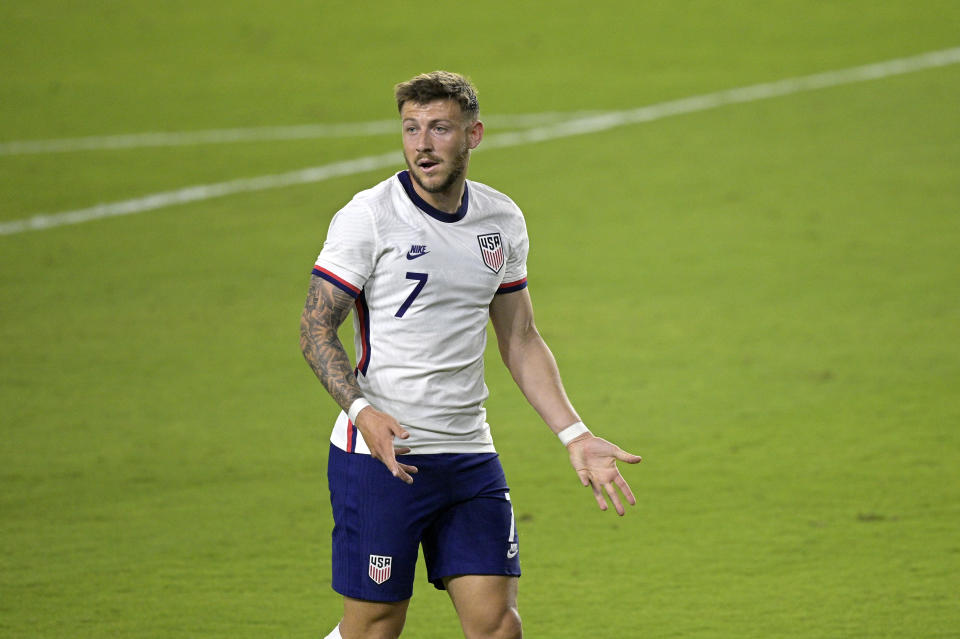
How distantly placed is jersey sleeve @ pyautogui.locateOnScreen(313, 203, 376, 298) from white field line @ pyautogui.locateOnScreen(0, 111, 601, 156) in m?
10.5

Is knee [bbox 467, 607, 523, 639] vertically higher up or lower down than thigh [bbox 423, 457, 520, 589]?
lower down

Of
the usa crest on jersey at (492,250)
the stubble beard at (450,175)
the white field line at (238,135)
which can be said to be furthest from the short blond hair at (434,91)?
the white field line at (238,135)

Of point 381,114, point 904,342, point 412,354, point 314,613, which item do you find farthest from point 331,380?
point 381,114

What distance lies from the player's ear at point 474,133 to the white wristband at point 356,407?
81 cm

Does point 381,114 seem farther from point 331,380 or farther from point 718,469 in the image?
point 331,380

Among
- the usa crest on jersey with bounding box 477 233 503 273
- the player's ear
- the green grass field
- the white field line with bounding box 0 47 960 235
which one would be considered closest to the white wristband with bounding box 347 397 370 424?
the usa crest on jersey with bounding box 477 233 503 273

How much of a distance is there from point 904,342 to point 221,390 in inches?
172

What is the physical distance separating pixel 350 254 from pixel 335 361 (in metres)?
0.29

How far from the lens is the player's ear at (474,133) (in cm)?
393

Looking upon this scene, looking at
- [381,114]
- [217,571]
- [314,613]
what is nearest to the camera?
[314,613]

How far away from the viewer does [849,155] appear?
13016 mm

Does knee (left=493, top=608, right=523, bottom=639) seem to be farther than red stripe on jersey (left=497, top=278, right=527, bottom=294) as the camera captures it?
No

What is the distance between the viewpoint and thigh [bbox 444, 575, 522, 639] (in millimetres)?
3861

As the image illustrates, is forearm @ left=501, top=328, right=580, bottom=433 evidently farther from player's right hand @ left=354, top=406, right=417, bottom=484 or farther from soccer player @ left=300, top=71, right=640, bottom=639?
player's right hand @ left=354, top=406, right=417, bottom=484
